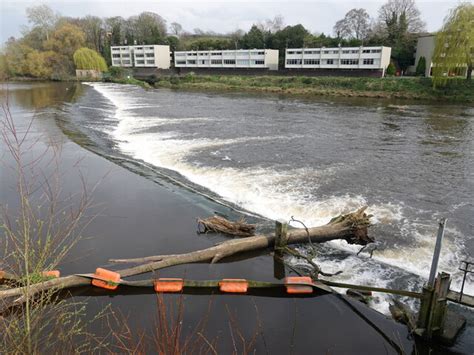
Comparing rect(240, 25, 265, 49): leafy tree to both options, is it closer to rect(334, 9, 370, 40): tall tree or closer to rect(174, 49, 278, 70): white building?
rect(174, 49, 278, 70): white building

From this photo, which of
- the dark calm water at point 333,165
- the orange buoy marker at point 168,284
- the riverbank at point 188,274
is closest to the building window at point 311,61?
the dark calm water at point 333,165

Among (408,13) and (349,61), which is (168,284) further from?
(408,13)

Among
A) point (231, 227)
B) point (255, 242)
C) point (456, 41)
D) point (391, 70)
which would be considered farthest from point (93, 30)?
point (255, 242)

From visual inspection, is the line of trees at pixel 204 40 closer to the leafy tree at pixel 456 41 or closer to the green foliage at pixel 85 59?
the green foliage at pixel 85 59

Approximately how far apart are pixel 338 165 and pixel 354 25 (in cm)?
7275

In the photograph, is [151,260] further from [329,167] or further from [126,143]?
[126,143]

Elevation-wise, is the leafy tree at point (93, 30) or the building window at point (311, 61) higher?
the leafy tree at point (93, 30)

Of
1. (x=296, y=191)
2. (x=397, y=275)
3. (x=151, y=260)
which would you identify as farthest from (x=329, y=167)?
(x=151, y=260)

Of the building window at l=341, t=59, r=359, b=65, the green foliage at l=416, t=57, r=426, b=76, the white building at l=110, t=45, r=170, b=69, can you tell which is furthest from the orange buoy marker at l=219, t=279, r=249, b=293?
the white building at l=110, t=45, r=170, b=69

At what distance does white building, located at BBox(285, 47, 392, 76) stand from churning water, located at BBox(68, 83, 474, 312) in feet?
81.3

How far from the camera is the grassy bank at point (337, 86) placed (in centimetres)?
3834

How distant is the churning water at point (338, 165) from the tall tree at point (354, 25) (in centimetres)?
5336

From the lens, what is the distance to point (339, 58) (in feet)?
187

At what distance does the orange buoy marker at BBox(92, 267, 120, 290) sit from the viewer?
281 inches
